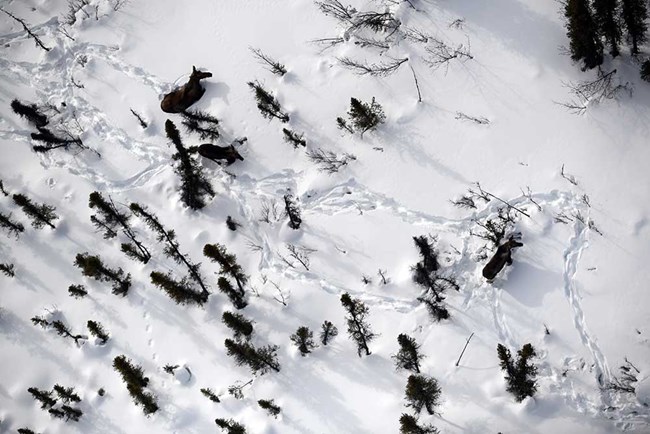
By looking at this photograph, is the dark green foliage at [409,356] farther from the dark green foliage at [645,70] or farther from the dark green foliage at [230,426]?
the dark green foliage at [645,70]

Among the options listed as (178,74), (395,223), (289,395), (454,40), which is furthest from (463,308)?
(178,74)

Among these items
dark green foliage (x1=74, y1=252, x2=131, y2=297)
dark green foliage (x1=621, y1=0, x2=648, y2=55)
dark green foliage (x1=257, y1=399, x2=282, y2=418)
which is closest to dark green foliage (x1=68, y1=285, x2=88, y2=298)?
dark green foliage (x1=74, y1=252, x2=131, y2=297)

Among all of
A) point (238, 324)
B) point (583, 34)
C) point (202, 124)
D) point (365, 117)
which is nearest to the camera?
point (583, 34)

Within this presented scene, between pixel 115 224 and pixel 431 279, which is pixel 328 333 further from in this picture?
pixel 115 224

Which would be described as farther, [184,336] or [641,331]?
[184,336]

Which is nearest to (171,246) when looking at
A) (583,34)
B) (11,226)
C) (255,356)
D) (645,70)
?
(255,356)

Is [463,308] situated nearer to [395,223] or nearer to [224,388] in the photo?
[395,223]
